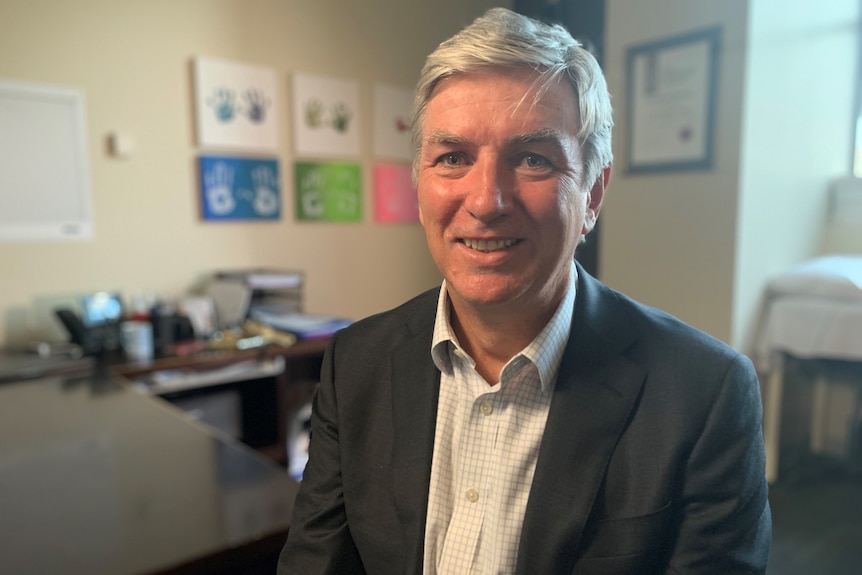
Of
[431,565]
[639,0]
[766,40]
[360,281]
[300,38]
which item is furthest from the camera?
[360,281]

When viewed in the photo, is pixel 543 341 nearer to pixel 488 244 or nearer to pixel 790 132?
pixel 488 244

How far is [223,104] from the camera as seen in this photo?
8.81 ft

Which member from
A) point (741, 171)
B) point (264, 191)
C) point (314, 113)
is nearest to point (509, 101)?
point (741, 171)

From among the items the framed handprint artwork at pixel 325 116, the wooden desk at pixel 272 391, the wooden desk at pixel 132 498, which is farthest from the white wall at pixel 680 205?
the wooden desk at pixel 132 498

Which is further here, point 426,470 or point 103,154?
point 103,154

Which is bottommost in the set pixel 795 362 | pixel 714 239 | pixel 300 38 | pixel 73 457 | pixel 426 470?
pixel 795 362

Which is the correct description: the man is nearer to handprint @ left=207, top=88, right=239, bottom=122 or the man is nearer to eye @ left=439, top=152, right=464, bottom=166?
eye @ left=439, top=152, right=464, bottom=166

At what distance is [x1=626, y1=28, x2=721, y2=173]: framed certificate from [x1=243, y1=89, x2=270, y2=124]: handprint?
163cm

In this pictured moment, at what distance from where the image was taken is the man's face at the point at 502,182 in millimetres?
770

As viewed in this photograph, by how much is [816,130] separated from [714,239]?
2.54ft

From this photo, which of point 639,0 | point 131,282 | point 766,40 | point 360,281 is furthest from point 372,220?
point 766,40

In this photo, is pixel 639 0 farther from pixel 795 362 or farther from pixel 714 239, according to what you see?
pixel 795 362

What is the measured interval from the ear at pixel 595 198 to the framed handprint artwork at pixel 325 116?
2290 millimetres

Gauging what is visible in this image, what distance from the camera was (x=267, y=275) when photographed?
2580 millimetres
